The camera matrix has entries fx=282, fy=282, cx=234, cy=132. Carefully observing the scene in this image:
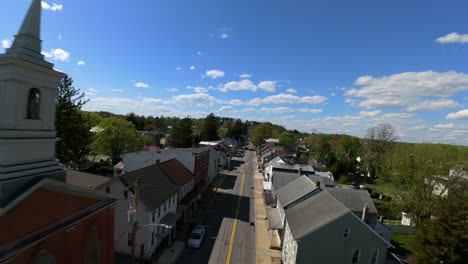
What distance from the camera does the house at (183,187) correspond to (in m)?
31.4

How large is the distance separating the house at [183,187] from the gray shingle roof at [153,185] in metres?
2.08

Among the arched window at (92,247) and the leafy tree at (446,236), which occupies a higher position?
the arched window at (92,247)

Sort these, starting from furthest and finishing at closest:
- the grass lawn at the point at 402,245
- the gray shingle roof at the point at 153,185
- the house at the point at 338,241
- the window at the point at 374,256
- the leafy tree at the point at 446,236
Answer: the grass lawn at the point at 402,245, the gray shingle roof at the point at 153,185, the window at the point at 374,256, the house at the point at 338,241, the leafy tree at the point at 446,236

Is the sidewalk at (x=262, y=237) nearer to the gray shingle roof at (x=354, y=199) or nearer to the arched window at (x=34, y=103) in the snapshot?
the gray shingle roof at (x=354, y=199)

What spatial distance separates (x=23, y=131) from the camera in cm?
997

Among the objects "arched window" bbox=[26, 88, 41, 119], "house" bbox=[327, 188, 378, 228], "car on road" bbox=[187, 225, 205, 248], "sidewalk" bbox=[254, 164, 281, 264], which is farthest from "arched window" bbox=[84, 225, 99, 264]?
"house" bbox=[327, 188, 378, 228]

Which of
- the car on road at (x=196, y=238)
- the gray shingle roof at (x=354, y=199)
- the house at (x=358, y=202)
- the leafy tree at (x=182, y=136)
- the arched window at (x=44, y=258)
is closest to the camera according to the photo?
the arched window at (x=44, y=258)

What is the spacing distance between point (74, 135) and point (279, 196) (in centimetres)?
2589

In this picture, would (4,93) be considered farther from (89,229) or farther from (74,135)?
(74,135)

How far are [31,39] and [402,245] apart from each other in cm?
3932

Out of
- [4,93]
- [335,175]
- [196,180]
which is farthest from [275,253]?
[335,175]

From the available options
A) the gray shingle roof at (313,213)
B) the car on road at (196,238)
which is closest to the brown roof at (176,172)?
the car on road at (196,238)

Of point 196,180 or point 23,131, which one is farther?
point 196,180

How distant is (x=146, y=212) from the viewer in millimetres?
22250
